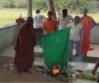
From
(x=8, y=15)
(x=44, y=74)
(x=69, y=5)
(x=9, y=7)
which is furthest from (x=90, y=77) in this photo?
(x=9, y=7)

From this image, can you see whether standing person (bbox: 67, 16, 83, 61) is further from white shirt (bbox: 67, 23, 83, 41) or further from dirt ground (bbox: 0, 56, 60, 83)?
dirt ground (bbox: 0, 56, 60, 83)

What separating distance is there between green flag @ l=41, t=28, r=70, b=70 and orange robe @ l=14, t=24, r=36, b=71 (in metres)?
0.38

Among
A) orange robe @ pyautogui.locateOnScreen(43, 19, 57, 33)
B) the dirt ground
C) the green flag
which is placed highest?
orange robe @ pyautogui.locateOnScreen(43, 19, 57, 33)

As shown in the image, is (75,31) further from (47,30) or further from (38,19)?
(38,19)

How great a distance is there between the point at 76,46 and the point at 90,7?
13601mm

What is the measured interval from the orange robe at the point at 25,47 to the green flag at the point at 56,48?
1.23 feet

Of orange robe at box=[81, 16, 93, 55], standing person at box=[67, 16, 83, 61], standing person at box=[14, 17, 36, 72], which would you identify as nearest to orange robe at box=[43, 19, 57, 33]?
orange robe at box=[81, 16, 93, 55]

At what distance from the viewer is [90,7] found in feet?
68.6

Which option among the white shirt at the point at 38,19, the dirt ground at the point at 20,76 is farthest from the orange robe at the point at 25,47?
the white shirt at the point at 38,19

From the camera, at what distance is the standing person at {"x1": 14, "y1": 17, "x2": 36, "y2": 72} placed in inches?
261

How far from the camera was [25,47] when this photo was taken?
6734 mm

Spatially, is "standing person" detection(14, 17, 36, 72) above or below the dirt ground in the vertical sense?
above

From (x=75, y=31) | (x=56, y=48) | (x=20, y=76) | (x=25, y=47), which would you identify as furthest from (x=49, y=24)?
(x=20, y=76)

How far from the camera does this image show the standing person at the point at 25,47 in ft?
21.7
